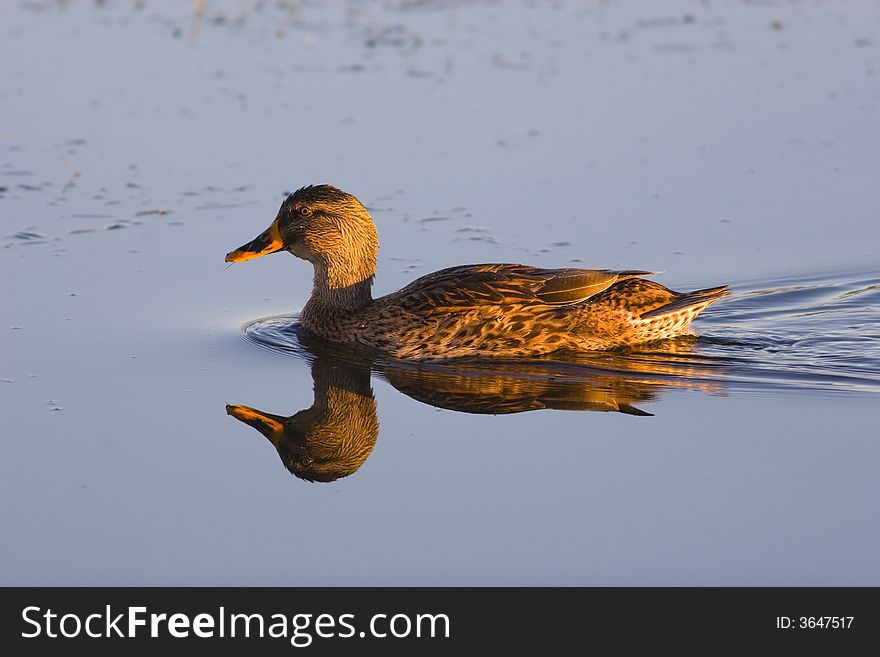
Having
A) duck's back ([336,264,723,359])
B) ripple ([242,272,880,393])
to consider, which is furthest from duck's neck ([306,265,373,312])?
duck's back ([336,264,723,359])

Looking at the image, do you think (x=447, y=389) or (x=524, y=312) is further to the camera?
(x=524, y=312)

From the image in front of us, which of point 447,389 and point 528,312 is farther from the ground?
point 528,312

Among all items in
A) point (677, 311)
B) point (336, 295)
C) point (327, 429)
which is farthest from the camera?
point (336, 295)

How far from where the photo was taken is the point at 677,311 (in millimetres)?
9703

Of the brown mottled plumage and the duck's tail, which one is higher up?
the duck's tail

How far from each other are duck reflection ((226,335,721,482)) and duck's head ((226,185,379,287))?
581 mm

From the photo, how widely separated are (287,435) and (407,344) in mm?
1663

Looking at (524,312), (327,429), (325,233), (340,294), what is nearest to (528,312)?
(524,312)

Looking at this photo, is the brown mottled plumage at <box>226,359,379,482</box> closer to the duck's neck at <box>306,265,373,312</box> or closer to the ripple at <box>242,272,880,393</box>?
the ripple at <box>242,272,880,393</box>

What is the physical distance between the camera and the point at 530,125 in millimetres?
14188

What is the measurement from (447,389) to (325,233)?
1.79m

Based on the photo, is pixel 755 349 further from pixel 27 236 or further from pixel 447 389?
pixel 27 236

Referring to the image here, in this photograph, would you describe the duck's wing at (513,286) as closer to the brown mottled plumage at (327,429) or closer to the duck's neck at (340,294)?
the duck's neck at (340,294)

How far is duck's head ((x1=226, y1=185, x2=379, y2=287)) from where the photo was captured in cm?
1032
